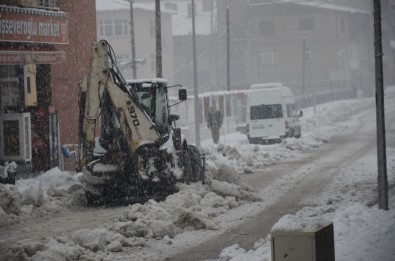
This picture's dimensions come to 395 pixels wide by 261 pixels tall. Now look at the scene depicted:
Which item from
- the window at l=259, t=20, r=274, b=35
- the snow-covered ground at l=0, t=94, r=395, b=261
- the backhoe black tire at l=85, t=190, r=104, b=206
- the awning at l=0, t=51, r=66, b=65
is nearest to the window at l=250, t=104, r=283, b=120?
the snow-covered ground at l=0, t=94, r=395, b=261

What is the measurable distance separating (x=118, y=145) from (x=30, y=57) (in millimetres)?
7579

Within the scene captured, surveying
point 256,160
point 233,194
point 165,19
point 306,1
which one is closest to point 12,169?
point 233,194

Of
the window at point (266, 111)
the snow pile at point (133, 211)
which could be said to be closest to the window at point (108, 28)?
the window at point (266, 111)

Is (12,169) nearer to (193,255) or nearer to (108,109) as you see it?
(108,109)

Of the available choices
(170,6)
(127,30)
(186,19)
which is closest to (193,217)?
(127,30)

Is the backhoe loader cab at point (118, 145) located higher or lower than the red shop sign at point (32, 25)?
lower

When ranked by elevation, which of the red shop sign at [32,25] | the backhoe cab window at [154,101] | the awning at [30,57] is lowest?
the backhoe cab window at [154,101]

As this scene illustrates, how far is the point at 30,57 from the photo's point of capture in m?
25.6

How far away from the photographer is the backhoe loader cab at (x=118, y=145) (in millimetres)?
19297

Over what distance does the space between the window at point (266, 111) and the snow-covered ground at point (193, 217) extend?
1179 centimetres

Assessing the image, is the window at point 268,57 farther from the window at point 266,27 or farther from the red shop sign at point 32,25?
the red shop sign at point 32,25

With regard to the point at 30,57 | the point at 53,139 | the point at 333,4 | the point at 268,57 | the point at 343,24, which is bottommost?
the point at 53,139

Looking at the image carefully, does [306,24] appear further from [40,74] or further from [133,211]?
[133,211]

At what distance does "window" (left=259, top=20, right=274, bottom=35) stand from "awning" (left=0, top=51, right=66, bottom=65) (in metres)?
64.1
